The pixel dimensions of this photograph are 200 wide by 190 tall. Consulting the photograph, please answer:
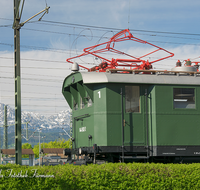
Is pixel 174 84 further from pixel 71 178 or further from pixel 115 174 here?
pixel 71 178

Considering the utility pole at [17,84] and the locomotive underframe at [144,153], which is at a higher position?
the utility pole at [17,84]

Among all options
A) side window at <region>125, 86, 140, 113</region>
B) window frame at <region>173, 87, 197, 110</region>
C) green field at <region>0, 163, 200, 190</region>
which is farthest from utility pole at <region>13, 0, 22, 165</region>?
window frame at <region>173, 87, 197, 110</region>

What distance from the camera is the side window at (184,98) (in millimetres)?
11969

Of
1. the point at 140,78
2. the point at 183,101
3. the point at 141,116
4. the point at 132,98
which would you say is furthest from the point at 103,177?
the point at 183,101

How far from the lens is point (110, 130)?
1134 centimetres

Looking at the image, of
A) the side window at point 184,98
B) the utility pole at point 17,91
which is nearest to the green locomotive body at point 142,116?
the side window at point 184,98

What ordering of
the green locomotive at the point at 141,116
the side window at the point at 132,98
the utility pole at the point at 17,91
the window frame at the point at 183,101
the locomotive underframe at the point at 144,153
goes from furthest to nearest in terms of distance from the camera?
the window frame at the point at 183,101 → the side window at the point at 132,98 → the utility pole at the point at 17,91 → the green locomotive at the point at 141,116 → the locomotive underframe at the point at 144,153

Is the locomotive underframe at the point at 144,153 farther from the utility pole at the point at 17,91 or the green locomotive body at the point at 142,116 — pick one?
the utility pole at the point at 17,91

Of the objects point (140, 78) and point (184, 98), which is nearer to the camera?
point (140, 78)

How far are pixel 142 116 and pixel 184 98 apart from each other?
1.88 metres

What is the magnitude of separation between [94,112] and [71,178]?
4024 mm

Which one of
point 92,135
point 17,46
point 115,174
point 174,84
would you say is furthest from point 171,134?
point 17,46

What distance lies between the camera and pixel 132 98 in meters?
11.8

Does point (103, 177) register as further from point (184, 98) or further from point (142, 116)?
point (184, 98)
